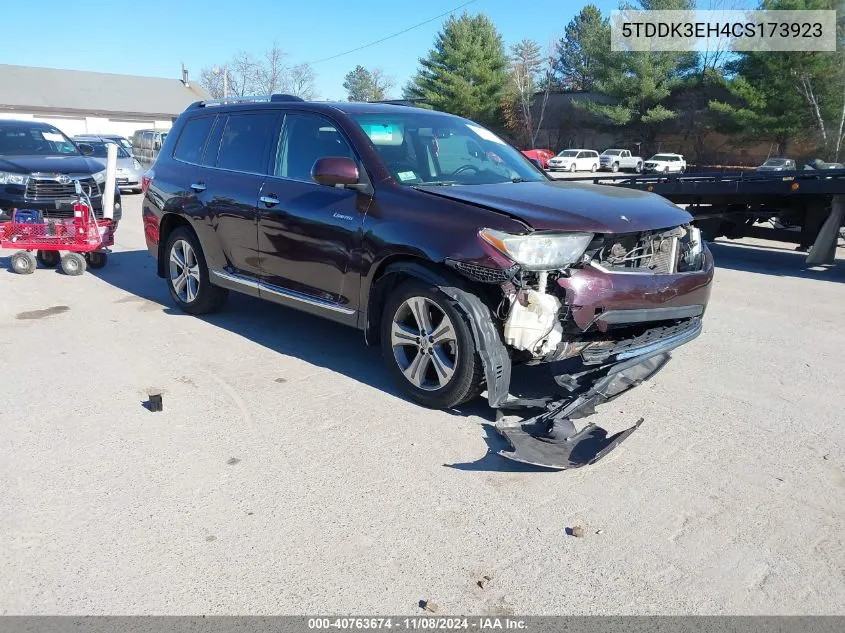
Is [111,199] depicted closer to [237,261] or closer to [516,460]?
[237,261]

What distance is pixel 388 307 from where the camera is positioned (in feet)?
15.4

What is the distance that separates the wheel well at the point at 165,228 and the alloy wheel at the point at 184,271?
0.59 ft

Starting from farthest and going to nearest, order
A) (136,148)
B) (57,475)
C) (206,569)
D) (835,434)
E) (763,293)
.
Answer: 1. (136,148)
2. (763,293)
3. (835,434)
4. (57,475)
5. (206,569)

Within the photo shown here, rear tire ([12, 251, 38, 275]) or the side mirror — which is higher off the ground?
the side mirror

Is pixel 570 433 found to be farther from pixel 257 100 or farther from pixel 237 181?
pixel 257 100

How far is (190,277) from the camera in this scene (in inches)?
267

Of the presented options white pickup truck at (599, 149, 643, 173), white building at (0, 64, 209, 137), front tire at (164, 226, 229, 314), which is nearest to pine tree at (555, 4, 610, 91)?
white pickup truck at (599, 149, 643, 173)

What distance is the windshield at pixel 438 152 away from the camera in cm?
501

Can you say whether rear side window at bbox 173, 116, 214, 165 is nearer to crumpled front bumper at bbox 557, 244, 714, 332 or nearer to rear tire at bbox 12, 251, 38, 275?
rear tire at bbox 12, 251, 38, 275

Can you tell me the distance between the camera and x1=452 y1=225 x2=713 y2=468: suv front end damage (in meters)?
3.97

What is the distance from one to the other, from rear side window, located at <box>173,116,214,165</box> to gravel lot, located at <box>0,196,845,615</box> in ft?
6.45

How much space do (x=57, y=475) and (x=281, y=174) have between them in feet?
9.24

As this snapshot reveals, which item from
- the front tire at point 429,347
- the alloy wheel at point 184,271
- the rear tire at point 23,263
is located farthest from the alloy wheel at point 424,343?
the rear tire at point 23,263

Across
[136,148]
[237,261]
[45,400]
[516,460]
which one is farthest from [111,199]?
[136,148]
